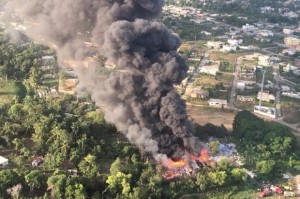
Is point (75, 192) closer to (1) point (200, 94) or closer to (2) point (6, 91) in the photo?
(2) point (6, 91)

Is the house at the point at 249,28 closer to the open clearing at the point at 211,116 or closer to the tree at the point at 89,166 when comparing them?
the open clearing at the point at 211,116

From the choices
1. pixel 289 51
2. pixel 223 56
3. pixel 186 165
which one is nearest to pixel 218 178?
pixel 186 165

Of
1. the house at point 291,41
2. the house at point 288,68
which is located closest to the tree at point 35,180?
the house at point 288,68

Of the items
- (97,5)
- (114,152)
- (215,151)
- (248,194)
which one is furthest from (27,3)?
(248,194)

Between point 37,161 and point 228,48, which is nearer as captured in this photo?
point 37,161

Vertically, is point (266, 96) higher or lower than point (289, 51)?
higher

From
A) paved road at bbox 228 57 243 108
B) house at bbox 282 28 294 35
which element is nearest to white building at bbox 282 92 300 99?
paved road at bbox 228 57 243 108

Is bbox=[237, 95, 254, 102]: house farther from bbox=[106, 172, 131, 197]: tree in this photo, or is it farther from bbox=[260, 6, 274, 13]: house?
bbox=[260, 6, 274, 13]: house
